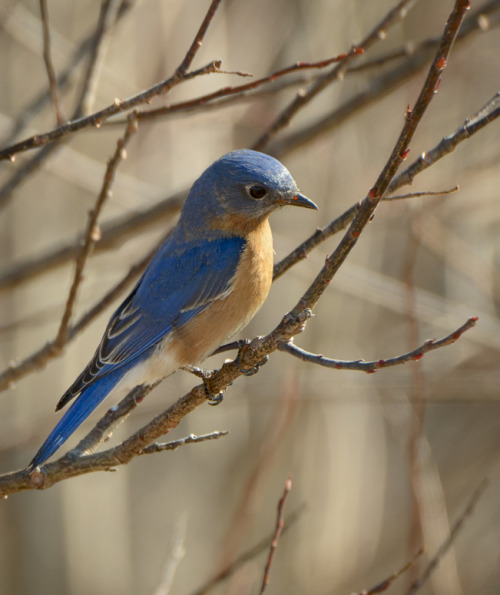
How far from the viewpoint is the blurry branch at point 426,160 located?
2174 millimetres

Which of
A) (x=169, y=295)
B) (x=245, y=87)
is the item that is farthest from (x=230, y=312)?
(x=245, y=87)

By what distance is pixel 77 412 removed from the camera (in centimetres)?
276

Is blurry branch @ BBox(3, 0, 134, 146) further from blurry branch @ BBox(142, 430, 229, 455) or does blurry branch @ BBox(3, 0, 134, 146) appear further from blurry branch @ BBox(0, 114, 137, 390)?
blurry branch @ BBox(142, 430, 229, 455)

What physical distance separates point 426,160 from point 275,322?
11.7ft

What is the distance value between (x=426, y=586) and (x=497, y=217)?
309 centimetres

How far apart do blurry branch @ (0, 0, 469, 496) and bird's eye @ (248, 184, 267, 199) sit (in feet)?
3.32

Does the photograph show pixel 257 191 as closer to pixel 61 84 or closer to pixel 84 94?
pixel 84 94

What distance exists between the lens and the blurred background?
5195mm

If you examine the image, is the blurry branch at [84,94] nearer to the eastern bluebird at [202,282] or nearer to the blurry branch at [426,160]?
the eastern bluebird at [202,282]

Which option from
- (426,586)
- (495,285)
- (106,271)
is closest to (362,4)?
(495,285)

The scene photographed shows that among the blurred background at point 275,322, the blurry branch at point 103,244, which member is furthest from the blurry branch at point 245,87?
the blurred background at point 275,322

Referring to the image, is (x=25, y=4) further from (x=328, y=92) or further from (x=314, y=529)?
(x=314, y=529)

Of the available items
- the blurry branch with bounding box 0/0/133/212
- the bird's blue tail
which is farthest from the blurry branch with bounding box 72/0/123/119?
the bird's blue tail

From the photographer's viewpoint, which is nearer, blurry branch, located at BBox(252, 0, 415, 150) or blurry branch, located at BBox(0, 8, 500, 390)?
blurry branch, located at BBox(0, 8, 500, 390)
